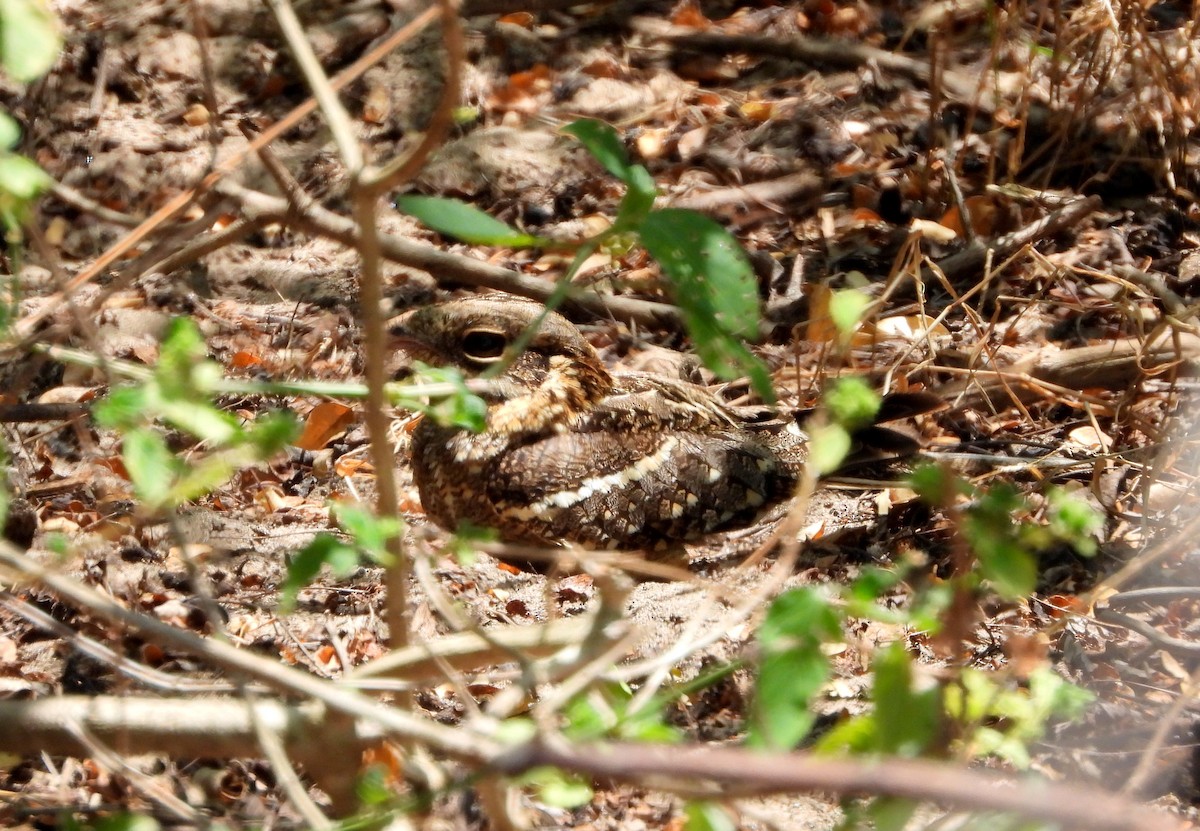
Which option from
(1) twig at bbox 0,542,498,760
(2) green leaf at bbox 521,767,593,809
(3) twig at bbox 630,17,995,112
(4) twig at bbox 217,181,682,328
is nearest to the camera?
(1) twig at bbox 0,542,498,760

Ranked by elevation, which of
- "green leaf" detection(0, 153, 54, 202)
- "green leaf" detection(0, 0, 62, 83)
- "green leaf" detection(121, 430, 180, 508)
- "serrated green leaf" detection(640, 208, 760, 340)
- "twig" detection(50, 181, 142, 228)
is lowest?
"green leaf" detection(121, 430, 180, 508)

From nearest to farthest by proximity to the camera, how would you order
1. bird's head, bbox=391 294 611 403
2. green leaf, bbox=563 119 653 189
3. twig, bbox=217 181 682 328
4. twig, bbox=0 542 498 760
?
twig, bbox=0 542 498 760 → green leaf, bbox=563 119 653 189 → bird's head, bbox=391 294 611 403 → twig, bbox=217 181 682 328

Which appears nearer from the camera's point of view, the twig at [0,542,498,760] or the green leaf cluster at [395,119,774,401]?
the twig at [0,542,498,760]

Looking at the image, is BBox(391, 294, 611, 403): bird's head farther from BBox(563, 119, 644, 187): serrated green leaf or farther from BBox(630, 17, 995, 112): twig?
BBox(630, 17, 995, 112): twig

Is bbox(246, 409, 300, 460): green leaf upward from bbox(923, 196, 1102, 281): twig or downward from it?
downward

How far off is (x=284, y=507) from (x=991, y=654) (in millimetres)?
2143

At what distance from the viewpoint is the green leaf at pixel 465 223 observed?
143cm

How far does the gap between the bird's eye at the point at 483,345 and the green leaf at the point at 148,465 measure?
214cm

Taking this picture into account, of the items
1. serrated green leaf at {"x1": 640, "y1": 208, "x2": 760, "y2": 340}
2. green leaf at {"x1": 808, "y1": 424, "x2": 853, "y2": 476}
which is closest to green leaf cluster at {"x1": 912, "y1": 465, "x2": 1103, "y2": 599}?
green leaf at {"x1": 808, "y1": 424, "x2": 853, "y2": 476}

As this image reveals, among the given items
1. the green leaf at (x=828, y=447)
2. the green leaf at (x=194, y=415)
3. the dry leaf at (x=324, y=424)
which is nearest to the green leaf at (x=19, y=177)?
the green leaf at (x=194, y=415)

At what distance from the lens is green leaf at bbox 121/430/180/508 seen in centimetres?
130

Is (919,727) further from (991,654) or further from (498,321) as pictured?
(498,321)

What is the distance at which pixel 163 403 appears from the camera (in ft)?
4.21

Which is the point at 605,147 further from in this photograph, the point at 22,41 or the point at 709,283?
the point at 22,41
